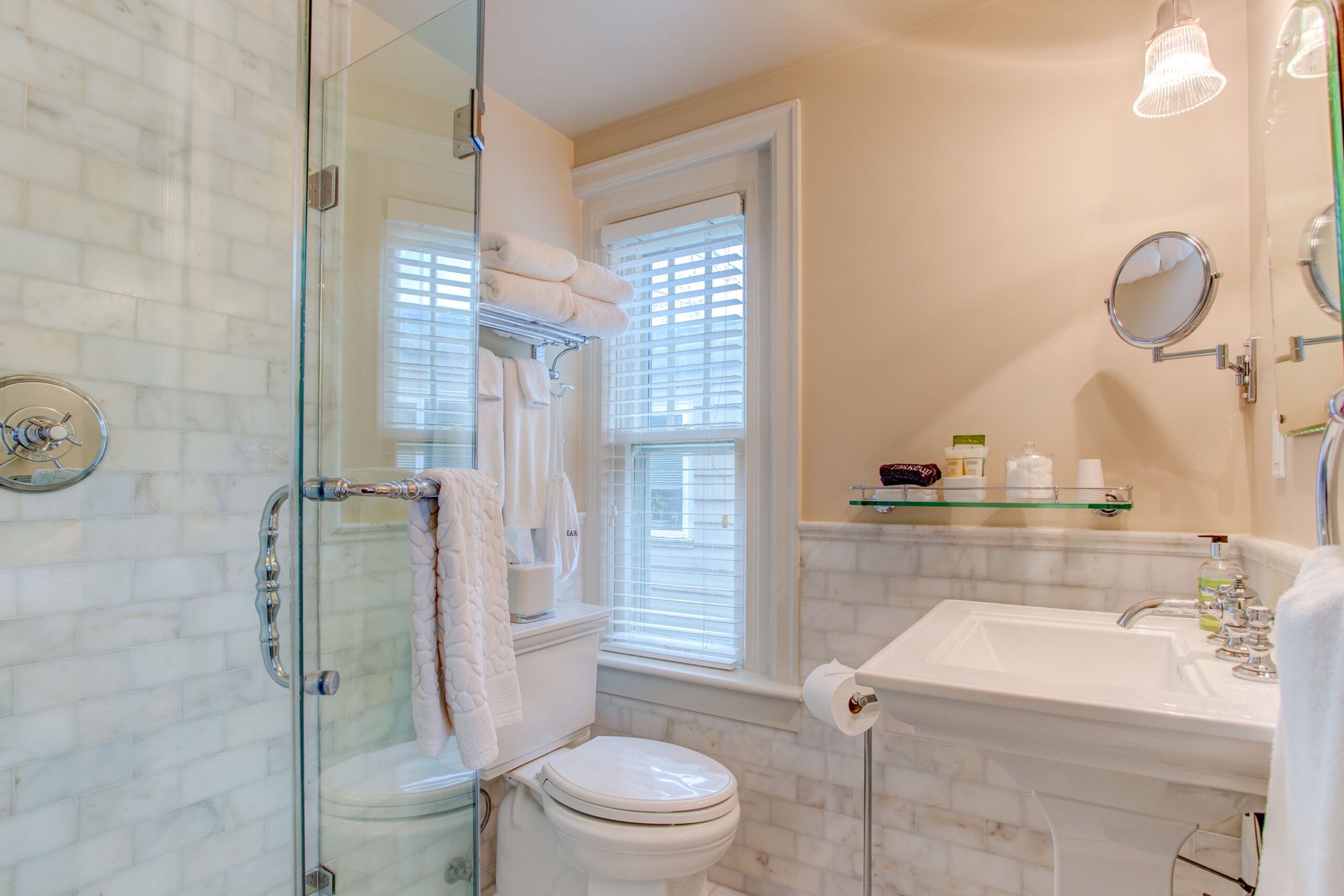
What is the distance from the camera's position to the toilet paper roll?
55.6 inches

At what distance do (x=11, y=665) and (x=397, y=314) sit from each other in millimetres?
852

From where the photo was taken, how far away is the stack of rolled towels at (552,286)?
1861 millimetres

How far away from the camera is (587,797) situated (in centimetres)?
156

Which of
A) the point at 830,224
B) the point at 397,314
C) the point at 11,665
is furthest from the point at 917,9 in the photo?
the point at 11,665

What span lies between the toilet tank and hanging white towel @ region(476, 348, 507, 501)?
0.41 m

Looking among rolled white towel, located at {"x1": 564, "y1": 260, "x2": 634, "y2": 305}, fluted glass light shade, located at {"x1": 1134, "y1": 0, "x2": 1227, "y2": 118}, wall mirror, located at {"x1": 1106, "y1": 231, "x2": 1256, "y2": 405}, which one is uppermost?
fluted glass light shade, located at {"x1": 1134, "y1": 0, "x2": 1227, "y2": 118}

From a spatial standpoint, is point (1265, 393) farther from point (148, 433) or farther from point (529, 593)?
point (148, 433)

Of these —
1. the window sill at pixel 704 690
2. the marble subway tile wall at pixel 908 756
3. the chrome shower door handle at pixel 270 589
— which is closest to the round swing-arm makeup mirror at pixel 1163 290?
the marble subway tile wall at pixel 908 756

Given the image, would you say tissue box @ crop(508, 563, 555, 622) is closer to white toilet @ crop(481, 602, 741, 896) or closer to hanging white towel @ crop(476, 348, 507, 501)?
white toilet @ crop(481, 602, 741, 896)

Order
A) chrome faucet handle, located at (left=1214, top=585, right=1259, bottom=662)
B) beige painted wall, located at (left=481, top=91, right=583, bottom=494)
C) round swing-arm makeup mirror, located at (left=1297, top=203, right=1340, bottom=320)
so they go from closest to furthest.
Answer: round swing-arm makeup mirror, located at (left=1297, top=203, right=1340, bottom=320) → chrome faucet handle, located at (left=1214, top=585, right=1259, bottom=662) → beige painted wall, located at (left=481, top=91, right=583, bottom=494)

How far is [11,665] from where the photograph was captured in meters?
1.13

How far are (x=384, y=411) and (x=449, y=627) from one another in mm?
409

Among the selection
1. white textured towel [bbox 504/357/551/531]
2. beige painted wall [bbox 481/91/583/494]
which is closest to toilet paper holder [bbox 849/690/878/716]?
white textured towel [bbox 504/357/551/531]

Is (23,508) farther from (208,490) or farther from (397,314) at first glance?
(397,314)
